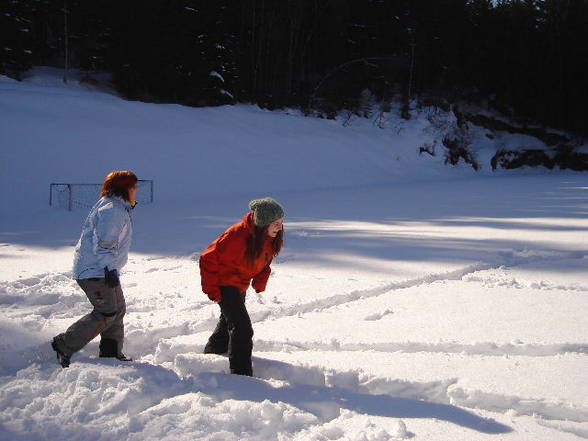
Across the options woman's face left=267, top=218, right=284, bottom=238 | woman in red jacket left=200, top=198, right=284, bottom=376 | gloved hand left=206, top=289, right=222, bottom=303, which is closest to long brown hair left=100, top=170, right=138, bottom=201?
woman in red jacket left=200, top=198, right=284, bottom=376

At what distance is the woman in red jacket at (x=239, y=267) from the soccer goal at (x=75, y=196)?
8.71m

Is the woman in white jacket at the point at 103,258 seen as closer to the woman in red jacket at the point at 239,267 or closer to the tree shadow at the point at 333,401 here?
the woman in red jacket at the point at 239,267

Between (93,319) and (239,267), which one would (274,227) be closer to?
(239,267)

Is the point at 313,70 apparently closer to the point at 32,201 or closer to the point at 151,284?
the point at 32,201

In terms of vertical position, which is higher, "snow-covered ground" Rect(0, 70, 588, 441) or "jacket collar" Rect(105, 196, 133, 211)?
"jacket collar" Rect(105, 196, 133, 211)

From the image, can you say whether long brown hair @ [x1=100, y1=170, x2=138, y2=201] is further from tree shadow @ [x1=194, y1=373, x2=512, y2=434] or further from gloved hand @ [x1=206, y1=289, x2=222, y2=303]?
tree shadow @ [x1=194, y1=373, x2=512, y2=434]

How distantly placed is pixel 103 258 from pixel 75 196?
9.61 m

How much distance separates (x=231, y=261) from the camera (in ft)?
10.3

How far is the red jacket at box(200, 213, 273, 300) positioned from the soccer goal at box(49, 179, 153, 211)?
8693 millimetres

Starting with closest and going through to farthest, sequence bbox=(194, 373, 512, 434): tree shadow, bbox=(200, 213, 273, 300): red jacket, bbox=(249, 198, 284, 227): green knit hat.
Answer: bbox=(194, 373, 512, 434): tree shadow → bbox=(249, 198, 284, 227): green knit hat → bbox=(200, 213, 273, 300): red jacket

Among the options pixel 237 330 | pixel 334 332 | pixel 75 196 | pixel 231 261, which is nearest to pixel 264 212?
pixel 231 261

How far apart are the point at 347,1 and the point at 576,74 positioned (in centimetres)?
1209

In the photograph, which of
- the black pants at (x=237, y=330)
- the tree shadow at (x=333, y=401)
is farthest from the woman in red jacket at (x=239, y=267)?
the tree shadow at (x=333, y=401)

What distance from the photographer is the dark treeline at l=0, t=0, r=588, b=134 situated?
68.7 feet
